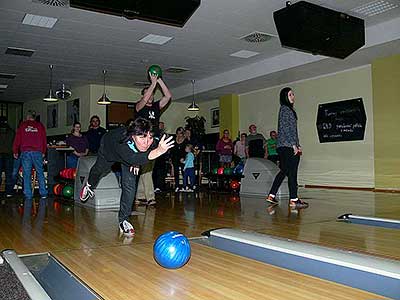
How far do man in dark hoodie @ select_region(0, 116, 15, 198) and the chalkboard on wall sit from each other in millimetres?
5712

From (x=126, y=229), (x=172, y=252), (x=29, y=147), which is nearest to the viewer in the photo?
(x=172, y=252)

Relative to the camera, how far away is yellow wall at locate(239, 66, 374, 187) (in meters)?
7.41

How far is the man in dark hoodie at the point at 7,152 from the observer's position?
20.8 feet

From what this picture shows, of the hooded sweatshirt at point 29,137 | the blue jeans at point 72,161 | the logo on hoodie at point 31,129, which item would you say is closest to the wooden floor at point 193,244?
the hooded sweatshirt at point 29,137

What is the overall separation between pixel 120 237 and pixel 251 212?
162 cm

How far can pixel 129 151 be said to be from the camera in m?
2.63

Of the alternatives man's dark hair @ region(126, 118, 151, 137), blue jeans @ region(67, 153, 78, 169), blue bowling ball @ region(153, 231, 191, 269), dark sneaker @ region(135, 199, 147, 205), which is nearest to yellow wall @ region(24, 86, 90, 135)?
blue jeans @ region(67, 153, 78, 169)

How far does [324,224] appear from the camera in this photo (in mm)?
3160

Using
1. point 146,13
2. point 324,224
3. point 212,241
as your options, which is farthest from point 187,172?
point 212,241

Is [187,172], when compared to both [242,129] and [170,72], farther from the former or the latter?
[242,129]

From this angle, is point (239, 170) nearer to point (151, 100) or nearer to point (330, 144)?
point (330, 144)

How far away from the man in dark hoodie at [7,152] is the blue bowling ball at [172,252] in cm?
509

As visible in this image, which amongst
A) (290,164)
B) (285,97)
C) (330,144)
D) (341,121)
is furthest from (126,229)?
(330,144)

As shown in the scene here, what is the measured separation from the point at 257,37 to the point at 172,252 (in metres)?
5.25
